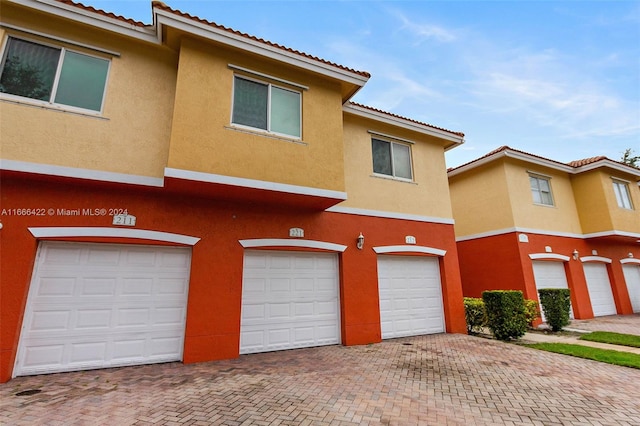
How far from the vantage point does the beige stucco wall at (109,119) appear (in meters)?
5.54

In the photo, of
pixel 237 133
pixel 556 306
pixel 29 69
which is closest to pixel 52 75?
pixel 29 69

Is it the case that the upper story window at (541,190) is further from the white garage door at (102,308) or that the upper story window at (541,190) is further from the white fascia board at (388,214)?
the white garage door at (102,308)

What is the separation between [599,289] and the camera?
46.7ft

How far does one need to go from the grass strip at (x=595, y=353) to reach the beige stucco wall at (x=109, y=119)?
11.0m

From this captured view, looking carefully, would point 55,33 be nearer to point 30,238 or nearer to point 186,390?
point 30,238

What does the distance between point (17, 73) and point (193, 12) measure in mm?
3862

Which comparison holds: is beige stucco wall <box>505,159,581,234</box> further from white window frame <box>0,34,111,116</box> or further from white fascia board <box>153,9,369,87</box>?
white window frame <box>0,34,111,116</box>

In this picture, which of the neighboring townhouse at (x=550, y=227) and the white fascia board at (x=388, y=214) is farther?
the neighboring townhouse at (x=550, y=227)

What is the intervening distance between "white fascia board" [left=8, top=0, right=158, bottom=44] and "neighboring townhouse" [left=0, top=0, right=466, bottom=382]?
0.03 m

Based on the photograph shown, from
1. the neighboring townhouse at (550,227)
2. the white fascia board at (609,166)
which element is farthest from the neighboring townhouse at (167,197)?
the white fascia board at (609,166)

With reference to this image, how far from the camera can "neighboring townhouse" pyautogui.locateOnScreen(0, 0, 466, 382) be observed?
5586 mm

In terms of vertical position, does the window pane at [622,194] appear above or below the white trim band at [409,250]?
above

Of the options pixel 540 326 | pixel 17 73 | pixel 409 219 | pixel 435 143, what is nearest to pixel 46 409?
pixel 17 73

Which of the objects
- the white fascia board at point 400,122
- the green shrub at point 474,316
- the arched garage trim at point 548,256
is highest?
the white fascia board at point 400,122
